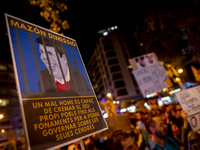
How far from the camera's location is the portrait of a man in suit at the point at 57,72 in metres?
1.79

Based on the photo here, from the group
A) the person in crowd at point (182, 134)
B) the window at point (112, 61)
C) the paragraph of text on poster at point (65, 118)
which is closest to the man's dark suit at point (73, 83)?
the paragraph of text on poster at point (65, 118)

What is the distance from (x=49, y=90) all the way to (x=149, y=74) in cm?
460

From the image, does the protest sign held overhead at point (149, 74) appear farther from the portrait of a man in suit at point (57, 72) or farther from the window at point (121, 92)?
the window at point (121, 92)

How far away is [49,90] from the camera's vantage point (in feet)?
5.59

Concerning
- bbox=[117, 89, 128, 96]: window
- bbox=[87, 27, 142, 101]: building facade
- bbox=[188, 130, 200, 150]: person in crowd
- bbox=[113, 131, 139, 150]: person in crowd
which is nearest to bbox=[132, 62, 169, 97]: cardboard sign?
bbox=[188, 130, 200, 150]: person in crowd

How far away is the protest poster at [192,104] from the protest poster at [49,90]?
12.4 feet

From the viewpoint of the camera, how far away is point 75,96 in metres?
1.95

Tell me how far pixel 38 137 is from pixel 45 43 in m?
1.35

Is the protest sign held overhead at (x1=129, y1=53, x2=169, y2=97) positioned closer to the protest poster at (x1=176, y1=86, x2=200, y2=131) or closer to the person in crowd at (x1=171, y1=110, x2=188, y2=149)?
the protest poster at (x1=176, y1=86, x2=200, y2=131)

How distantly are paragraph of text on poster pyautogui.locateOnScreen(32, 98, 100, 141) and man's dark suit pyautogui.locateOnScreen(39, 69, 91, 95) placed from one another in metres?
0.17

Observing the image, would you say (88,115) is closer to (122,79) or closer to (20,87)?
(20,87)

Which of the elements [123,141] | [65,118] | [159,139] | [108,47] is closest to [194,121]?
[159,139]

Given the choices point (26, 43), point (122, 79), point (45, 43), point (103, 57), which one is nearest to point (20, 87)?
point (26, 43)

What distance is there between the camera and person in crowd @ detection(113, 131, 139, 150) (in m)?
3.42
